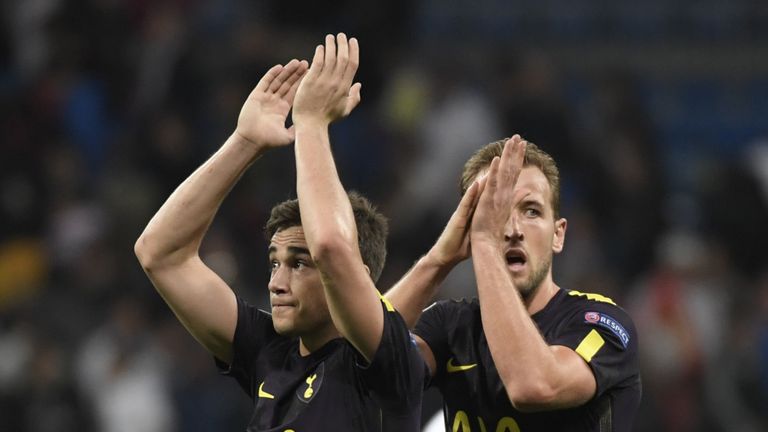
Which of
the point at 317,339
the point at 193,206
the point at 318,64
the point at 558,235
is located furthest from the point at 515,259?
the point at 193,206

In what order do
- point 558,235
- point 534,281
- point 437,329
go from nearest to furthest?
point 534,281, point 558,235, point 437,329

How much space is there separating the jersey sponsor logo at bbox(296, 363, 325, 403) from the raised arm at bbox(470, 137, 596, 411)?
49cm

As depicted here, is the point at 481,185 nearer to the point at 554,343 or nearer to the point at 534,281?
the point at 534,281

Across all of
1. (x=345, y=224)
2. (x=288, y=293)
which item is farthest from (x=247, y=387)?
(x=345, y=224)

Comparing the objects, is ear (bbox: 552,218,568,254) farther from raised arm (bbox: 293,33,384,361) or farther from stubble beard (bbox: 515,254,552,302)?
raised arm (bbox: 293,33,384,361)

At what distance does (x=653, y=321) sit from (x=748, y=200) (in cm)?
135

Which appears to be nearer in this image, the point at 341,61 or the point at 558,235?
the point at 341,61

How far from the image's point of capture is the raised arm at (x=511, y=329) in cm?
423

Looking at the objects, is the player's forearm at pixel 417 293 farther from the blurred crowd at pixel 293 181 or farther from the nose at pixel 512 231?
the blurred crowd at pixel 293 181

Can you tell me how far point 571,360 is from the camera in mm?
4328

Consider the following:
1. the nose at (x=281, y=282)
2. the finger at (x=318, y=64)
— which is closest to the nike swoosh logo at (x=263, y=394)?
the nose at (x=281, y=282)

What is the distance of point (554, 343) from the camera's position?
449cm

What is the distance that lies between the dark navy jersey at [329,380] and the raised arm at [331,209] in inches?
3.1

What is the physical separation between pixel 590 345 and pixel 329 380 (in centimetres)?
77
